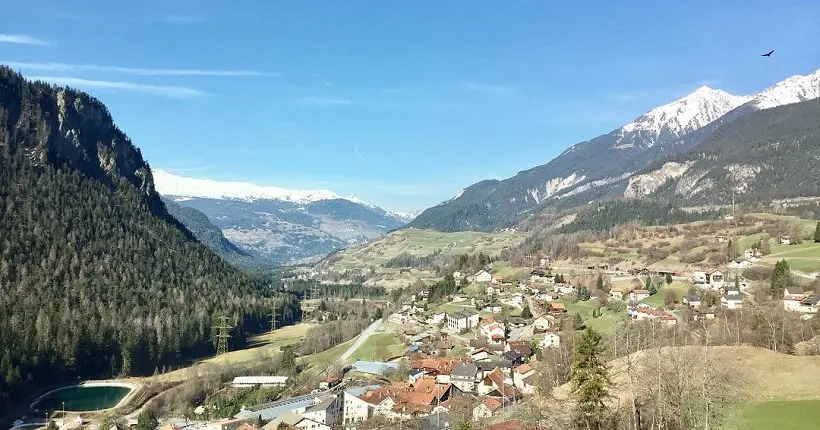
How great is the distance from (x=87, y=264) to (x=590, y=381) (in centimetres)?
10587

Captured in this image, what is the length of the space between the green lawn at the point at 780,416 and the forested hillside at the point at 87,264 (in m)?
72.1

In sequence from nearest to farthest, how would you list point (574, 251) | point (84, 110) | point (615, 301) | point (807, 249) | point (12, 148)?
point (615, 301)
point (807, 249)
point (12, 148)
point (574, 251)
point (84, 110)

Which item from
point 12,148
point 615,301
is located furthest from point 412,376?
point 12,148

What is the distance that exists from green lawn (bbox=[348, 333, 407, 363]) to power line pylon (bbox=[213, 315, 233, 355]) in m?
23.8

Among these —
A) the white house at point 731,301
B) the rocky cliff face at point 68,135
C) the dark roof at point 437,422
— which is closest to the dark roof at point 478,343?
the dark roof at point 437,422

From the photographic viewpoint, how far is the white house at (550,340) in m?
68.3

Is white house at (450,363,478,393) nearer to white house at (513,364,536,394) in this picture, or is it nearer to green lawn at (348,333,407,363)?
white house at (513,364,536,394)

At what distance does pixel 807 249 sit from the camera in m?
90.2

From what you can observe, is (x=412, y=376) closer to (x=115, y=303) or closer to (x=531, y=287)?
(x=531, y=287)

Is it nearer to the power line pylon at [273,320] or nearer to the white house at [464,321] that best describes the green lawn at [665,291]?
the white house at [464,321]

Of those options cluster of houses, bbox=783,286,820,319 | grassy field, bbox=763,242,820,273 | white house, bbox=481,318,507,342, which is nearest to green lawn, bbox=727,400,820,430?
cluster of houses, bbox=783,286,820,319

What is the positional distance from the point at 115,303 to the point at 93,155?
62.0m

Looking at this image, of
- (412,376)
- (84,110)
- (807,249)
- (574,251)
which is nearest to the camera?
(412,376)

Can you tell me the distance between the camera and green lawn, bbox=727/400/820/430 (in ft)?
105
